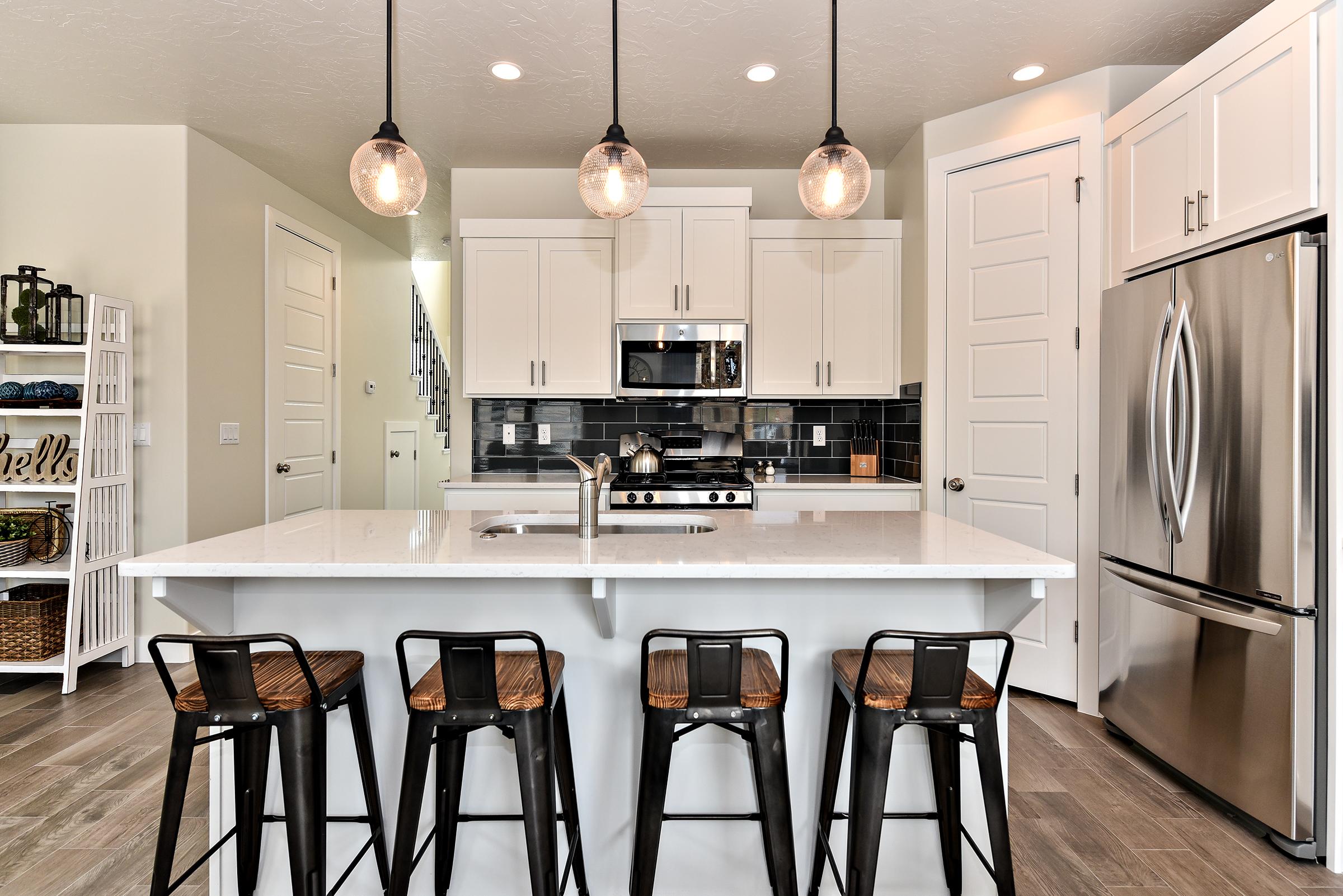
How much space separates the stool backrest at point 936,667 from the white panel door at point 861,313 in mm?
2721

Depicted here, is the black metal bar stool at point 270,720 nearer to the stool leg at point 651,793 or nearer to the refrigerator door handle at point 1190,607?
the stool leg at point 651,793

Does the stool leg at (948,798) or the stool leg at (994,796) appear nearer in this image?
the stool leg at (994,796)

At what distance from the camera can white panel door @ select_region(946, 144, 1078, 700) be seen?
3102 mm

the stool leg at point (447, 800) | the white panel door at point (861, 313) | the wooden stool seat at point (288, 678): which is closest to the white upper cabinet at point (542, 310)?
the white panel door at point (861, 313)

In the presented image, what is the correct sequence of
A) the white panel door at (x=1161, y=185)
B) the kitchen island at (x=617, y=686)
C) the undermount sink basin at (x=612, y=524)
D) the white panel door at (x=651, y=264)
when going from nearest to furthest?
the kitchen island at (x=617, y=686)
the undermount sink basin at (x=612, y=524)
the white panel door at (x=1161, y=185)
the white panel door at (x=651, y=264)

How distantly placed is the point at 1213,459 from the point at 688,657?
1.89m

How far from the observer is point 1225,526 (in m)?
2.20

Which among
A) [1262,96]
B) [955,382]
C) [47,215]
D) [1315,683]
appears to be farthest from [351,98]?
[1315,683]

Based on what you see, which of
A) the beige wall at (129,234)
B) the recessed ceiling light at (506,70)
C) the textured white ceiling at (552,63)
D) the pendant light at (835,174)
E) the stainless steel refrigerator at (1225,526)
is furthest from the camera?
the beige wall at (129,234)

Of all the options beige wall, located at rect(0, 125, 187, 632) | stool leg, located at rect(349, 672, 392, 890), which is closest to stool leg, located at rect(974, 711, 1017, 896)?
stool leg, located at rect(349, 672, 392, 890)

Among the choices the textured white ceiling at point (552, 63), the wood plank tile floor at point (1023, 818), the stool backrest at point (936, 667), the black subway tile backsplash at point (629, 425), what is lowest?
the wood plank tile floor at point (1023, 818)

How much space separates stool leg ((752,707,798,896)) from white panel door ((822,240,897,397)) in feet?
9.22

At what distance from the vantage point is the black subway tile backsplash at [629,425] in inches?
174

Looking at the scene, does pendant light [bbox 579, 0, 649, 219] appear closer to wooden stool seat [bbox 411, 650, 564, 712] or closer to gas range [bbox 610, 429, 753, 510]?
wooden stool seat [bbox 411, 650, 564, 712]
